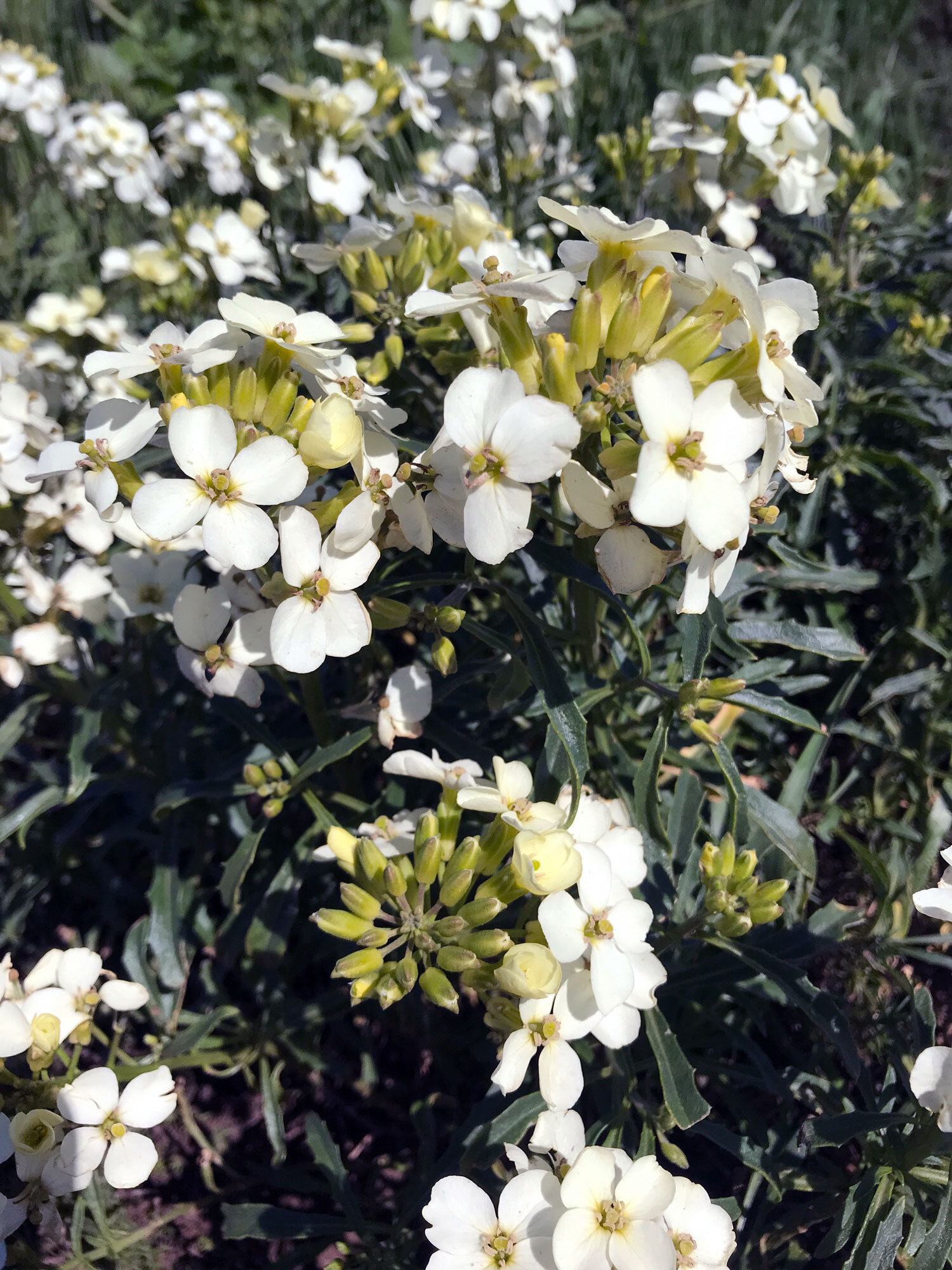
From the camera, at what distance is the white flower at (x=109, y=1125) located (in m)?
1.37

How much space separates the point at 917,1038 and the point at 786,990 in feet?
0.94

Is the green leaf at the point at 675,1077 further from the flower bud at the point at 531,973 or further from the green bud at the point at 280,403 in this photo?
the green bud at the point at 280,403

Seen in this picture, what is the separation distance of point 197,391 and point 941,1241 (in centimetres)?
162

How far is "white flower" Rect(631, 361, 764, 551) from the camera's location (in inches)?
42.7

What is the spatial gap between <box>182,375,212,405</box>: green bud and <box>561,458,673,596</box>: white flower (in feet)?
1.78

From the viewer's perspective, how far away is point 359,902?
132cm

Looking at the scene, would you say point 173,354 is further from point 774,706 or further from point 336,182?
point 336,182

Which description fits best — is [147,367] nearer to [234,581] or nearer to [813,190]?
[234,581]

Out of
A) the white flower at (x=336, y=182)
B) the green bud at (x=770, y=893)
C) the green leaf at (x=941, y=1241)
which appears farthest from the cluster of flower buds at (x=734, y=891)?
the white flower at (x=336, y=182)

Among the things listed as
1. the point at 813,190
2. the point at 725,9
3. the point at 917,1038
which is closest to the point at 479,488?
the point at 917,1038

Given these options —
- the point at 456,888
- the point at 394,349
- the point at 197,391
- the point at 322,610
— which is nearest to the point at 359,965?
the point at 456,888

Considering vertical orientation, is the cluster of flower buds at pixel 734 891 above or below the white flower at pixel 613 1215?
above

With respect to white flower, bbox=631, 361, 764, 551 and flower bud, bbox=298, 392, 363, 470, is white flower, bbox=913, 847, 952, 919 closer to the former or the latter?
white flower, bbox=631, 361, 764, 551

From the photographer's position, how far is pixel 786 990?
4.89 feet
